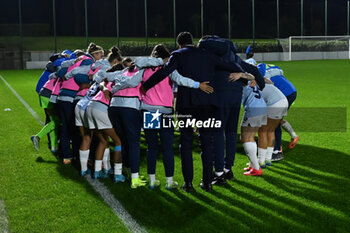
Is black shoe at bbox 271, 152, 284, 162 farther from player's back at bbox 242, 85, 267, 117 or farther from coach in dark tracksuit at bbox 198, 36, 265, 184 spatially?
coach in dark tracksuit at bbox 198, 36, 265, 184

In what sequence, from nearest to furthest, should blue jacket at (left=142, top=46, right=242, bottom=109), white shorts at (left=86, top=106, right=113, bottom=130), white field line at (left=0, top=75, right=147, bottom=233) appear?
1. white field line at (left=0, top=75, right=147, bottom=233)
2. blue jacket at (left=142, top=46, right=242, bottom=109)
3. white shorts at (left=86, top=106, right=113, bottom=130)

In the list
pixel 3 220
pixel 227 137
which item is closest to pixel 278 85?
pixel 227 137

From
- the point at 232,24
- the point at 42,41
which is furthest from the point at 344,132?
the point at 232,24

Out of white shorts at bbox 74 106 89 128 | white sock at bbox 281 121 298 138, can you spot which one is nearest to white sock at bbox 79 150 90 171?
white shorts at bbox 74 106 89 128

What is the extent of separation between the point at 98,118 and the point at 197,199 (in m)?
1.63

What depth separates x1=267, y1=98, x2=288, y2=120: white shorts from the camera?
646 centimetres

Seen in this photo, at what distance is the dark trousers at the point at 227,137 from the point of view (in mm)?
5547

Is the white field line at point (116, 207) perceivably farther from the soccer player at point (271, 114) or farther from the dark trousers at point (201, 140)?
the soccer player at point (271, 114)

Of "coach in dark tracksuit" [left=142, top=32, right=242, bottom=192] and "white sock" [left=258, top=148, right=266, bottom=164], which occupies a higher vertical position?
"coach in dark tracksuit" [left=142, top=32, right=242, bottom=192]

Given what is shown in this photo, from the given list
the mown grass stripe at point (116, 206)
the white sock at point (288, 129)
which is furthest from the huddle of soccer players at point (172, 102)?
the white sock at point (288, 129)

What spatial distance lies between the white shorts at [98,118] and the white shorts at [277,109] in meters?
2.33

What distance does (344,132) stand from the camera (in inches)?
364

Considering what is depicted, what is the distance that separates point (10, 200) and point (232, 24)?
5222cm

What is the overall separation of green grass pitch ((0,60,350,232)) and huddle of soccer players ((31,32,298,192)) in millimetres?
327
